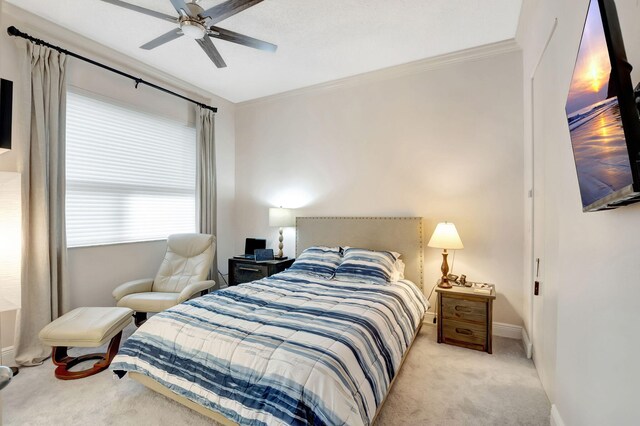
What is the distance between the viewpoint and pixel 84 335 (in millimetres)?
2271

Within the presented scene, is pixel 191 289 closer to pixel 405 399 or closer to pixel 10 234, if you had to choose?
pixel 10 234

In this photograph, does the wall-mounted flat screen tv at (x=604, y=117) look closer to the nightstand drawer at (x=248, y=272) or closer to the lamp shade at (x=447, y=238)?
the lamp shade at (x=447, y=238)

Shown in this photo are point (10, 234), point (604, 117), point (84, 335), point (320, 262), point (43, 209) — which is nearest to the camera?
point (604, 117)

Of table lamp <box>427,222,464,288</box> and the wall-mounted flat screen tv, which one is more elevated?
the wall-mounted flat screen tv

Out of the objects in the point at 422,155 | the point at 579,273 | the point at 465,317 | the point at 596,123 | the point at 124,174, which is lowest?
the point at 465,317

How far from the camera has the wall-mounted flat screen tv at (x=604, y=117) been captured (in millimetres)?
832

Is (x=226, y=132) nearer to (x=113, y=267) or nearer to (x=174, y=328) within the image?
(x=113, y=267)

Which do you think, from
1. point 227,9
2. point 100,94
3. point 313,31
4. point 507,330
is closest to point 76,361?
point 100,94

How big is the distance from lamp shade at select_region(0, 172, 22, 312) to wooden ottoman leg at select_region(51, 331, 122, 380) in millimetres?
690

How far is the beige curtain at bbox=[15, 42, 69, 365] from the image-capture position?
261 cm

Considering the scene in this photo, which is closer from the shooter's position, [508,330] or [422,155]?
[508,330]

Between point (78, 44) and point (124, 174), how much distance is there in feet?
4.30

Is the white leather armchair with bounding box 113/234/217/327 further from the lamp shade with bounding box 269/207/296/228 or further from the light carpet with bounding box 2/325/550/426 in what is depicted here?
the lamp shade with bounding box 269/207/296/228

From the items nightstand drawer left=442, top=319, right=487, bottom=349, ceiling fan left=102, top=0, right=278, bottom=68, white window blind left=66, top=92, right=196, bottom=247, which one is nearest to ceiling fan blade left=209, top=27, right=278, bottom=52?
ceiling fan left=102, top=0, right=278, bottom=68
